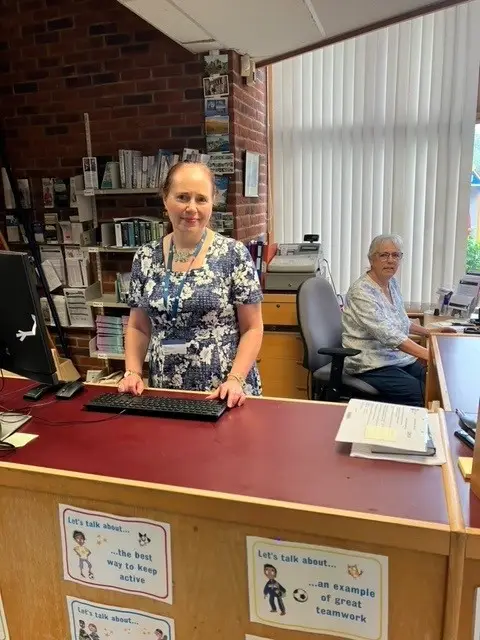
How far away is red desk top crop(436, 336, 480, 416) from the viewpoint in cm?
176

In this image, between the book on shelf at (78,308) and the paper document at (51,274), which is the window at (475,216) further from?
the paper document at (51,274)

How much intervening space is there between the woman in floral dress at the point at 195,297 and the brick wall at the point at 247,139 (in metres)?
1.70

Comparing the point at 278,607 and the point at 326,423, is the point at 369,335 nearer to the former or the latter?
the point at 326,423

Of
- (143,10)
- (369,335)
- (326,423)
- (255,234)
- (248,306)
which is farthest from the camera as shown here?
(255,234)

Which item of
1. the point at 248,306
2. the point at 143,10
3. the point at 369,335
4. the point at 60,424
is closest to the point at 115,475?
the point at 60,424

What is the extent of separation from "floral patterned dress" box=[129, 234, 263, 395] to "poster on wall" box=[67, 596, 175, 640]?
2.57 ft

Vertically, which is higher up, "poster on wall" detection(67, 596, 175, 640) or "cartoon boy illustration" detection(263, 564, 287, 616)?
"cartoon boy illustration" detection(263, 564, 287, 616)

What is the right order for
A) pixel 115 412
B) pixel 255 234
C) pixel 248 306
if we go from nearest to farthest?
1. pixel 115 412
2. pixel 248 306
3. pixel 255 234

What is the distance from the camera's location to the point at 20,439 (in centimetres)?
134

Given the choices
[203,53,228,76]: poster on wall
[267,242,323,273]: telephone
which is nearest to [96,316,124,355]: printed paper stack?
[267,242,323,273]: telephone

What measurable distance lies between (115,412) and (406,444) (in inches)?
30.6

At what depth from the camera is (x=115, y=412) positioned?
1.50m

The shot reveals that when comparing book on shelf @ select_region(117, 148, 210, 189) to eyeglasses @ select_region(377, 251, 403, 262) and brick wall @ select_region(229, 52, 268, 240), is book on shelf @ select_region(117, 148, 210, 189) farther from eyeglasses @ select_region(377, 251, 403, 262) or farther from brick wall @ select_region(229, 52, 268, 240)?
eyeglasses @ select_region(377, 251, 403, 262)

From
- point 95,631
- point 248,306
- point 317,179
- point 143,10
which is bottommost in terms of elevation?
point 95,631
